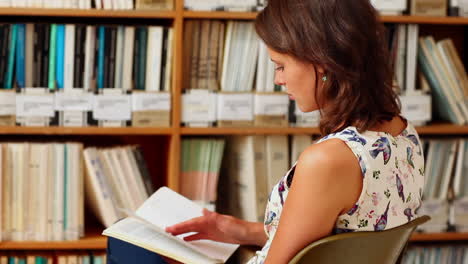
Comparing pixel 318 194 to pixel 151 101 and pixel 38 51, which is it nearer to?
pixel 151 101

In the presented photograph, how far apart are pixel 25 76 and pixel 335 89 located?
4.09 feet

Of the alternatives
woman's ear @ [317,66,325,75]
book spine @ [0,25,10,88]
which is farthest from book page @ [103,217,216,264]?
book spine @ [0,25,10,88]

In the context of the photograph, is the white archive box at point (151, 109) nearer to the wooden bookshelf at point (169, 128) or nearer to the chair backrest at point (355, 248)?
the wooden bookshelf at point (169, 128)

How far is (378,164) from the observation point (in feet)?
4.05

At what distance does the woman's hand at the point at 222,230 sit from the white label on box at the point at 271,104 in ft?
2.12

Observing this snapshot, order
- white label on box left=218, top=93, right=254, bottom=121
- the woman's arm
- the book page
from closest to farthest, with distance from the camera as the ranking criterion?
Answer: 1. the woman's arm
2. the book page
3. white label on box left=218, top=93, right=254, bottom=121

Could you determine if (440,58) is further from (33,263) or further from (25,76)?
(33,263)

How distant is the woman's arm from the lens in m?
1.16

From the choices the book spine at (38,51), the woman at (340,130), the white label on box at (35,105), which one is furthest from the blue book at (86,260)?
the woman at (340,130)

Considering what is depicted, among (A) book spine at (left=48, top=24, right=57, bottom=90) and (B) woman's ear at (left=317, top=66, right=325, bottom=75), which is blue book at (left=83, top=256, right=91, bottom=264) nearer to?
(A) book spine at (left=48, top=24, right=57, bottom=90)

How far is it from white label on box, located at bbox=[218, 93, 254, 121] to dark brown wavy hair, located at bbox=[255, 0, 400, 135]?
924mm

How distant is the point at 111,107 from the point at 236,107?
41 cm

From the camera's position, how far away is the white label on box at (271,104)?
229 cm

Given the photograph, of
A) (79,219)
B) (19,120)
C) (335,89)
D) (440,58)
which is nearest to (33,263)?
(79,219)
